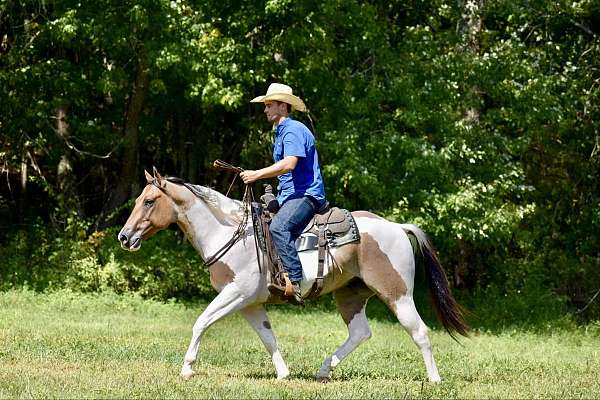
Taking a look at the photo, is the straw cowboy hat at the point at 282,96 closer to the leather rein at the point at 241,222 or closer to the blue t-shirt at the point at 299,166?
the blue t-shirt at the point at 299,166

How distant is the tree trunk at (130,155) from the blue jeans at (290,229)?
36.9 ft

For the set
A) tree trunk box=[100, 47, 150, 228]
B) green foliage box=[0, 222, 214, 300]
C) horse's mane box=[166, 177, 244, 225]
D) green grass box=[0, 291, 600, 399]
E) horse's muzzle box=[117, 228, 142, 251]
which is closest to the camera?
green grass box=[0, 291, 600, 399]

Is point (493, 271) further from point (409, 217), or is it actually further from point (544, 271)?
point (409, 217)

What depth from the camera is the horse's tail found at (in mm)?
9992

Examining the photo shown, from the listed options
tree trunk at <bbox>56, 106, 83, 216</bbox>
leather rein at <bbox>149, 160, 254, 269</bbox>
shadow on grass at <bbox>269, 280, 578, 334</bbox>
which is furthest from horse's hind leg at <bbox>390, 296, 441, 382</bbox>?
tree trunk at <bbox>56, 106, 83, 216</bbox>

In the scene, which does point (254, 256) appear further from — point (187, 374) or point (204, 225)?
point (187, 374)

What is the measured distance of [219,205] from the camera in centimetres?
959

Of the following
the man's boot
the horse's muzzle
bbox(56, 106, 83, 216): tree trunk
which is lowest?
bbox(56, 106, 83, 216): tree trunk

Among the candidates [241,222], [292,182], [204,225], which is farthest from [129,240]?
[292,182]

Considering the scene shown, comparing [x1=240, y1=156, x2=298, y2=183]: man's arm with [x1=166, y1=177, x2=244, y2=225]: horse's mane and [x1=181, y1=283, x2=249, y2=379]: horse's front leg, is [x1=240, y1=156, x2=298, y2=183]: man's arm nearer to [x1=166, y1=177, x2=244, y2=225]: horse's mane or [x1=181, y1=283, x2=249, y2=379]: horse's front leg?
[x1=166, y1=177, x2=244, y2=225]: horse's mane

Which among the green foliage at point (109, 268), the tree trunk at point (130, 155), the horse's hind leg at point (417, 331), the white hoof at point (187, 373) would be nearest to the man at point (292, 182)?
the horse's hind leg at point (417, 331)

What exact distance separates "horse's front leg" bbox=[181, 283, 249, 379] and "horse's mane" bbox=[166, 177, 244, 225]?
699mm

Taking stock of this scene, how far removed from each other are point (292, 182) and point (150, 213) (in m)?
1.37

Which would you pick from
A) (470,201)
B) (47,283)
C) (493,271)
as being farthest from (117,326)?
(493,271)
